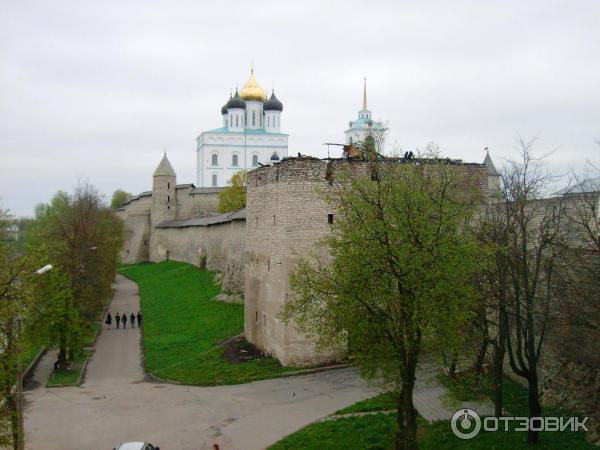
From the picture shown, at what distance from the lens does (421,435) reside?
13.4 m

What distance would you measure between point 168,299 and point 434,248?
29.0 m

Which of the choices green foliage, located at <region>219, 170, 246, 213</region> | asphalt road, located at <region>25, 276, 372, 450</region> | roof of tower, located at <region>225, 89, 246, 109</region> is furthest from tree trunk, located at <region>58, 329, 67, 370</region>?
roof of tower, located at <region>225, 89, 246, 109</region>

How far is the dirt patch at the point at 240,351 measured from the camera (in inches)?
880

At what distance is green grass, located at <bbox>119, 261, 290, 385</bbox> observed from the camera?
2092 cm

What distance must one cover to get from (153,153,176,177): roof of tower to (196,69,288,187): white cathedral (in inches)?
1391

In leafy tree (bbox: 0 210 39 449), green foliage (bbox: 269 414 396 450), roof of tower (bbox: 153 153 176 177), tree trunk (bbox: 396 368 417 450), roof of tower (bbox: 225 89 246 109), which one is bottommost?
green foliage (bbox: 269 414 396 450)

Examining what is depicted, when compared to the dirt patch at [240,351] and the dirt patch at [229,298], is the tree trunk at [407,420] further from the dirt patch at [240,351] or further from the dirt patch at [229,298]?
the dirt patch at [229,298]

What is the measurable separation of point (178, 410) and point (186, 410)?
249mm

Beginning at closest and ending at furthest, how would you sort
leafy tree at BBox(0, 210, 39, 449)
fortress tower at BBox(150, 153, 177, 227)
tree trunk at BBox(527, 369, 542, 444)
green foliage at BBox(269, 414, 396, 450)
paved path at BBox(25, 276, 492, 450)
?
tree trunk at BBox(527, 369, 542, 444), leafy tree at BBox(0, 210, 39, 449), green foliage at BBox(269, 414, 396, 450), paved path at BBox(25, 276, 492, 450), fortress tower at BBox(150, 153, 177, 227)

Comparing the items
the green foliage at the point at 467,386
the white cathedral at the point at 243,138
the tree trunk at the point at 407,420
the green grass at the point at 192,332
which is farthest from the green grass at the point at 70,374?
the white cathedral at the point at 243,138

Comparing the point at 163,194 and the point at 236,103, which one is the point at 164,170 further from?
the point at 236,103

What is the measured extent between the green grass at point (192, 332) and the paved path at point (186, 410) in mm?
931

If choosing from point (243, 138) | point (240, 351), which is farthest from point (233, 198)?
point (243, 138)

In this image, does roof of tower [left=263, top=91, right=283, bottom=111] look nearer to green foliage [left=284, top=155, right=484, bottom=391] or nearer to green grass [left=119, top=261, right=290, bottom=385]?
green grass [left=119, top=261, right=290, bottom=385]
